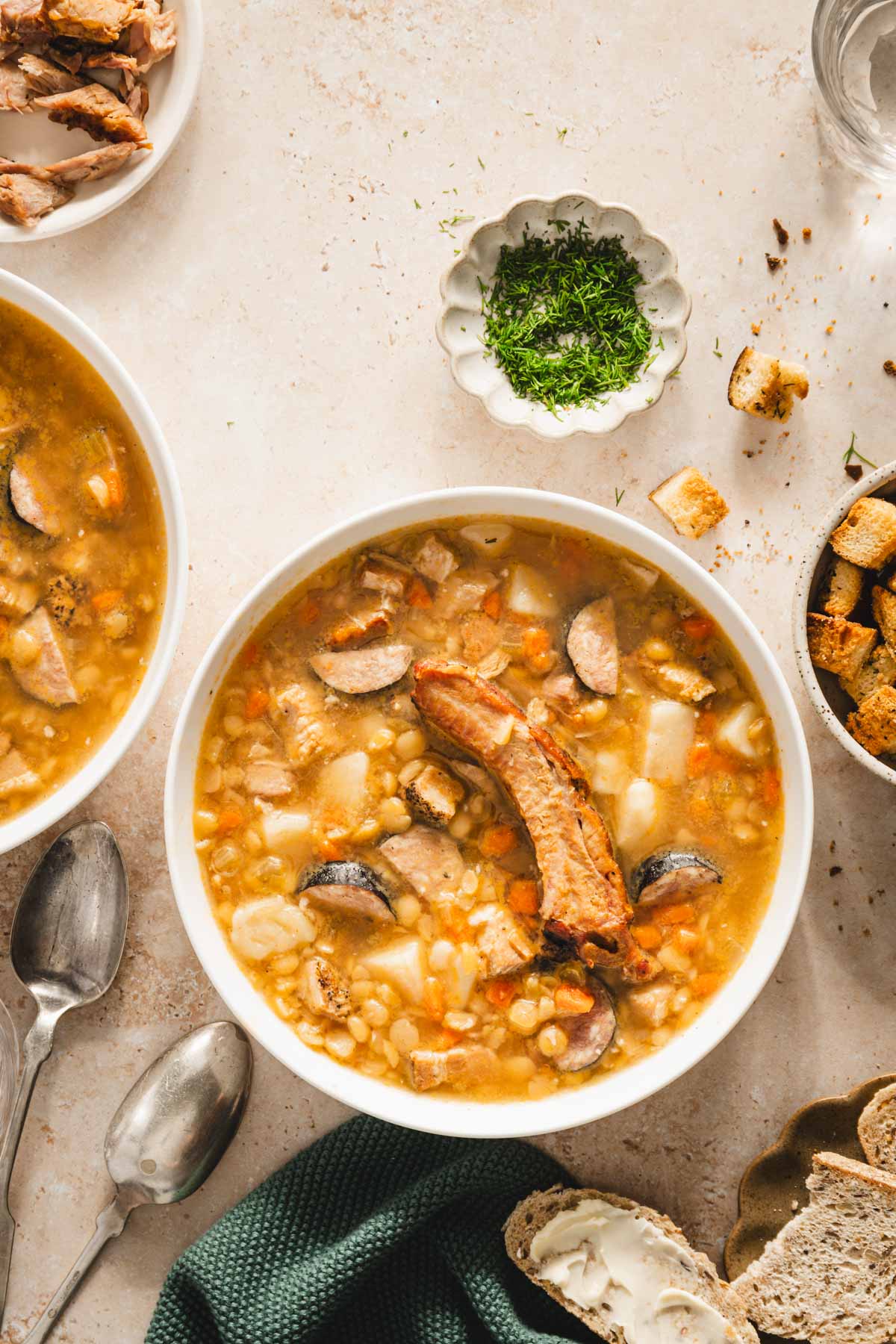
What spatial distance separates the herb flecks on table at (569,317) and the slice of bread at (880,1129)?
239cm

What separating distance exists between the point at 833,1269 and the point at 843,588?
7.16 ft

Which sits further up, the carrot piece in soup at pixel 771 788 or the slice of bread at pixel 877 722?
the slice of bread at pixel 877 722

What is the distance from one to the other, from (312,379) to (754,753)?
73.3 inches

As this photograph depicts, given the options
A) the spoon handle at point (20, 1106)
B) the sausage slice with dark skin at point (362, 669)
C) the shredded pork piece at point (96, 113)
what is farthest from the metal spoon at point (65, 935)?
the shredded pork piece at point (96, 113)

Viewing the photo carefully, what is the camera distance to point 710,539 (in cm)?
372

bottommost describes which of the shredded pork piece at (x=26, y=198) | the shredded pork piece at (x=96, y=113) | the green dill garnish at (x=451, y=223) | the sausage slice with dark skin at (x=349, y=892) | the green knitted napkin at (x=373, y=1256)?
the green knitted napkin at (x=373, y=1256)

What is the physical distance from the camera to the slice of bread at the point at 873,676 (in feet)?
11.3

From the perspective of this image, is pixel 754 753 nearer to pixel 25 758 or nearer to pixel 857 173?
pixel 857 173

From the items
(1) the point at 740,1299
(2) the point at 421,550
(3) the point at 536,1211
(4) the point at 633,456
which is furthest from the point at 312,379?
(1) the point at 740,1299

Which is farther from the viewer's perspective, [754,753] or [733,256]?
[733,256]

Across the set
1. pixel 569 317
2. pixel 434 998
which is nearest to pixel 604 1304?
pixel 434 998

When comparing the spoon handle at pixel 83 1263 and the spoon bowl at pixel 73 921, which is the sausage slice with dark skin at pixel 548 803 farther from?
the spoon handle at pixel 83 1263

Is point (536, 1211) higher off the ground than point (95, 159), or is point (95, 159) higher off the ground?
point (95, 159)

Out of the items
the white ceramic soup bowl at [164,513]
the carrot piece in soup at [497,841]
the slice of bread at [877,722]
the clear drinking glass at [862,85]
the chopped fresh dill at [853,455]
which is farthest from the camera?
the chopped fresh dill at [853,455]
